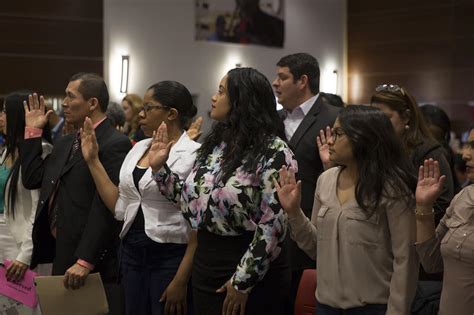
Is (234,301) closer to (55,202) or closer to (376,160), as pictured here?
(376,160)

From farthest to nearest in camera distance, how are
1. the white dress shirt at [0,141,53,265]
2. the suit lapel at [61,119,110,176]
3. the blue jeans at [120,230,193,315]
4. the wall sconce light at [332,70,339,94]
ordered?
the wall sconce light at [332,70,339,94] → the white dress shirt at [0,141,53,265] → the suit lapel at [61,119,110,176] → the blue jeans at [120,230,193,315]

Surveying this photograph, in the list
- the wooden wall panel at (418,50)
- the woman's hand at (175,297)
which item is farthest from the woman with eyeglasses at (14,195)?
the wooden wall panel at (418,50)

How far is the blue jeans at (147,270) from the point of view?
3.62m

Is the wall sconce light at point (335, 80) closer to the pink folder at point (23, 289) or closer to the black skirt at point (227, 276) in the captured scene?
the pink folder at point (23, 289)

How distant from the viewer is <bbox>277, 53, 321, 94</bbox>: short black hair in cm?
430

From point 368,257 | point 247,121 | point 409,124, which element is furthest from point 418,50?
point 368,257

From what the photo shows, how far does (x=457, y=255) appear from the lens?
9.09 ft

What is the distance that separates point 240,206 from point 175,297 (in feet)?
2.36

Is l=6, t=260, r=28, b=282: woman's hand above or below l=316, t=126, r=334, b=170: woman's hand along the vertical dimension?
below

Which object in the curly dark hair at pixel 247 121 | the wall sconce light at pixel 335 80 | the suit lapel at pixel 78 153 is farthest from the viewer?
the wall sconce light at pixel 335 80

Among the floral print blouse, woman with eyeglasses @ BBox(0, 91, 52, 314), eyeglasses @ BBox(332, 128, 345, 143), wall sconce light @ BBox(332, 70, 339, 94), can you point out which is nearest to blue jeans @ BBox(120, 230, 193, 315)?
the floral print blouse

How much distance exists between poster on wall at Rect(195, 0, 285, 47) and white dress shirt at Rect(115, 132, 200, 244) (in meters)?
8.34

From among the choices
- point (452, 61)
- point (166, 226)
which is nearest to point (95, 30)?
point (452, 61)

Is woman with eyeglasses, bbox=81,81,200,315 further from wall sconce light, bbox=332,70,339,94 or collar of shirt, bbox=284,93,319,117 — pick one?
wall sconce light, bbox=332,70,339,94
